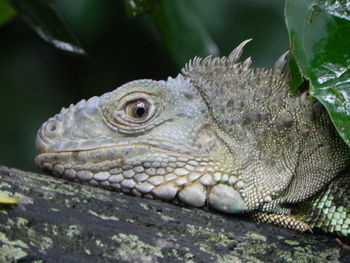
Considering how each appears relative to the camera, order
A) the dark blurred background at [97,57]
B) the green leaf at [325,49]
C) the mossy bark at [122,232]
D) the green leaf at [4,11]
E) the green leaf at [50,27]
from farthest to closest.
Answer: the dark blurred background at [97,57], the green leaf at [4,11], the green leaf at [50,27], the green leaf at [325,49], the mossy bark at [122,232]

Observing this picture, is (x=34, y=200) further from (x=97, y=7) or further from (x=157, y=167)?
(x=97, y=7)

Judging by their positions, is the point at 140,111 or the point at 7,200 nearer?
the point at 7,200

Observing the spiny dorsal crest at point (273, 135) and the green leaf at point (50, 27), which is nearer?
the spiny dorsal crest at point (273, 135)

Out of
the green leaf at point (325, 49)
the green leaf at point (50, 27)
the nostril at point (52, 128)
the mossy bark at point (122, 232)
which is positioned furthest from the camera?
the green leaf at point (50, 27)

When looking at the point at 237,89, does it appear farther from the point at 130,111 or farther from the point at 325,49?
the point at 325,49

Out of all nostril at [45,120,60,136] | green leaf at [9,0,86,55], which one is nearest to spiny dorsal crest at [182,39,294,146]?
nostril at [45,120,60,136]

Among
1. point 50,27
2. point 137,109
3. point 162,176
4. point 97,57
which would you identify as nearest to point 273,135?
point 162,176

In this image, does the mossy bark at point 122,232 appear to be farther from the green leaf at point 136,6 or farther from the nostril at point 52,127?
the green leaf at point 136,6

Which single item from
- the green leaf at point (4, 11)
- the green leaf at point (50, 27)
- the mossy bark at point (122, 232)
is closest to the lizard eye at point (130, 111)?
the mossy bark at point (122, 232)

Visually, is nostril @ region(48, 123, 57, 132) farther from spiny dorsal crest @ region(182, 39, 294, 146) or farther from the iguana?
spiny dorsal crest @ region(182, 39, 294, 146)
